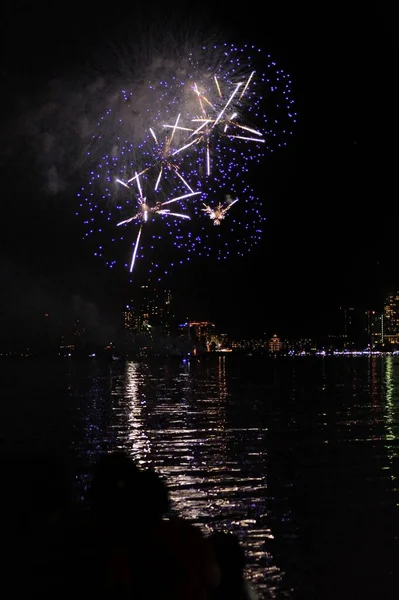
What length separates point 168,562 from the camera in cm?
340

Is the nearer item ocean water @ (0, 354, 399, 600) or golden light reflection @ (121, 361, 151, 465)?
ocean water @ (0, 354, 399, 600)

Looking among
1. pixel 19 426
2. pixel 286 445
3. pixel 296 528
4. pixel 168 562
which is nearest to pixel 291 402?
pixel 19 426

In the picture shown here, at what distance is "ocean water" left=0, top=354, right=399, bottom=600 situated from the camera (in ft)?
28.3

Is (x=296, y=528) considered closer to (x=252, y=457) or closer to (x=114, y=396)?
(x=252, y=457)

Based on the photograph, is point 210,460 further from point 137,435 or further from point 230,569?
point 230,569

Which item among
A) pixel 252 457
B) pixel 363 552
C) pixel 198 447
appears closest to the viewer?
pixel 363 552

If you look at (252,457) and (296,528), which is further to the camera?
(252,457)

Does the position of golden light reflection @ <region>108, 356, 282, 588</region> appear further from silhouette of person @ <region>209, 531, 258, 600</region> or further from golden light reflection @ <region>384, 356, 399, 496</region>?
silhouette of person @ <region>209, 531, 258, 600</region>

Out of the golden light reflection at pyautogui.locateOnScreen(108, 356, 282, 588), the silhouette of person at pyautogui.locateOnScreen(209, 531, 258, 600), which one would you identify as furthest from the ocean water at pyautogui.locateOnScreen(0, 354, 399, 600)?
the silhouette of person at pyautogui.locateOnScreen(209, 531, 258, 600)

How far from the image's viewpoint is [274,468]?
50.6ft

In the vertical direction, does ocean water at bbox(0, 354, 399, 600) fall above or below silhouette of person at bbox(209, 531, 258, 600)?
below

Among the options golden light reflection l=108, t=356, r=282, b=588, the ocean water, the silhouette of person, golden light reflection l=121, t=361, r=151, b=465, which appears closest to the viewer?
the silhouette of person

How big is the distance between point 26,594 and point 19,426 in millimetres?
A: 23390

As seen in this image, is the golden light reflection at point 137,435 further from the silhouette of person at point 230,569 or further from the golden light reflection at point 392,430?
the silhouette of person at point 230,569
